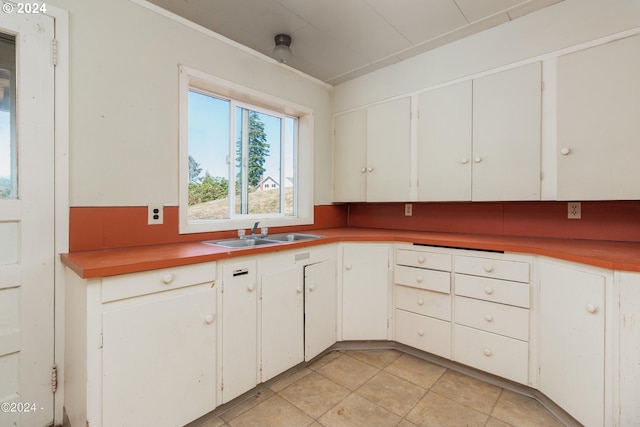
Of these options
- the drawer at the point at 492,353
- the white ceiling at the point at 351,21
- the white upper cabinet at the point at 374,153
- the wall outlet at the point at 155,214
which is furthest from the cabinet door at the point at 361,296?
the white ceiling at the point at 351,21

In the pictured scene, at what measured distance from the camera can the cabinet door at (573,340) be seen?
141 cm

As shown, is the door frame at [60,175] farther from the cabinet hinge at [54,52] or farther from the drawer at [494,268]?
the drawer at [494,268]

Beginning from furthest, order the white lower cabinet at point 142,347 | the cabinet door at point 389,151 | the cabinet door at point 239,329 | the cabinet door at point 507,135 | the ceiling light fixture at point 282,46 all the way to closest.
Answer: the cabinet door at point 389,151 → the ceiling light fixture at point 282,46 → the cabinet door at point 507,135 → the cabinet door at point 239,329 → the white lower cabinet at point 142,347

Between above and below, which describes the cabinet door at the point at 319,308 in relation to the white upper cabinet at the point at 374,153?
below

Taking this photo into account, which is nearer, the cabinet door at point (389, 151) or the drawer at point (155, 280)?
the drawer at point (155, 280)

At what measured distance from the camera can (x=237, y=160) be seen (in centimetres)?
252

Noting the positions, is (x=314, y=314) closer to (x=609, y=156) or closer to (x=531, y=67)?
(x=609, y=156)

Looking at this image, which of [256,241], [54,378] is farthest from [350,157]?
[54,378]

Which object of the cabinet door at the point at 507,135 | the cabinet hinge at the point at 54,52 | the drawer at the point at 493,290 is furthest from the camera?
the cabinet door at the point at 507,135

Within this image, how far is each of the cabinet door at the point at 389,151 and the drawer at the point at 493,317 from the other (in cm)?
104

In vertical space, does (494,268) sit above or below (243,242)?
below

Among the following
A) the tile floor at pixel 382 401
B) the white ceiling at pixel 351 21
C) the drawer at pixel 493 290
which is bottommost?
the tile floor at pixel 382 401

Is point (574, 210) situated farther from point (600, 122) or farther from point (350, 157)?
point (350, 157)

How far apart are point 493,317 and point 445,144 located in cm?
137
